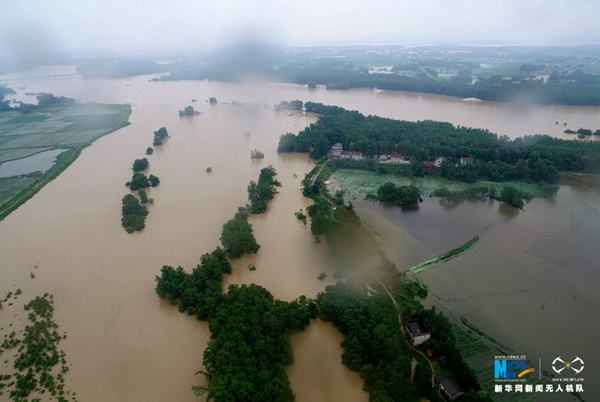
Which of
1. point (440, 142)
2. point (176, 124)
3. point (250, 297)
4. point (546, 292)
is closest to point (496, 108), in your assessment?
point (440, 142)

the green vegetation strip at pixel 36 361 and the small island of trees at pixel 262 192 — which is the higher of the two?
the small island of trees at pixel 262 192

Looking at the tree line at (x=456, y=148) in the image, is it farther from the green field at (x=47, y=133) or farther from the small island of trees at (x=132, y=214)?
the green field at (x=47, y=133)

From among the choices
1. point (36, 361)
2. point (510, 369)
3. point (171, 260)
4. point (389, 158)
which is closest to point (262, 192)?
point (171, 260)

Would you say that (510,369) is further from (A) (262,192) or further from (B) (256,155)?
(B) (256,155)

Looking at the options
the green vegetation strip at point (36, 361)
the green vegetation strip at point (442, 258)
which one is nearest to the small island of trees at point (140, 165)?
the green vegetation strip at point (36, 361)

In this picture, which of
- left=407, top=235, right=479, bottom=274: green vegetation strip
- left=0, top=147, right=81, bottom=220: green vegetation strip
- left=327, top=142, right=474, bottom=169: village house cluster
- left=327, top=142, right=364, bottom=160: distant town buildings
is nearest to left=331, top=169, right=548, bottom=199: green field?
left=327, top=142, right=474, bottom=169: village house cluster

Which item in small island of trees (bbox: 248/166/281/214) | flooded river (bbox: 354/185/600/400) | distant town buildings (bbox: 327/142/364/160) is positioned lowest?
flooded river (bbox: 354/185/600/400)

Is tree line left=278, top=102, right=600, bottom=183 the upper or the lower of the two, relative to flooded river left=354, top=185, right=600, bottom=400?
upper

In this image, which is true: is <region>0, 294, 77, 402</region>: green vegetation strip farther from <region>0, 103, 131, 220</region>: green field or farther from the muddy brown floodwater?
<region>0, 103, 131, 220</region>: green field
